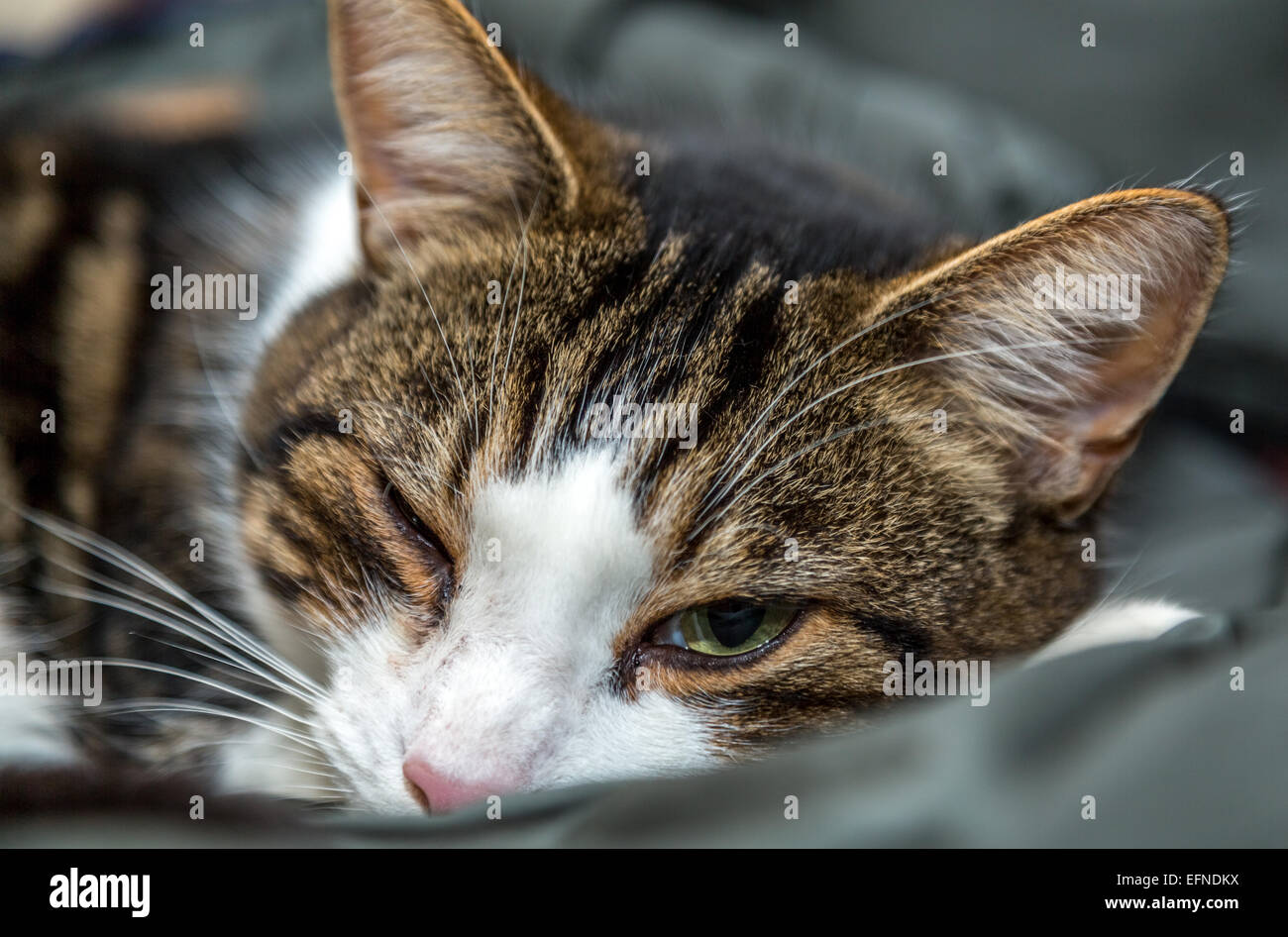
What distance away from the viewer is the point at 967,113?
1750 mm

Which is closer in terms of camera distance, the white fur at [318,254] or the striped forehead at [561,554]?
the striped forehead at [561,554]

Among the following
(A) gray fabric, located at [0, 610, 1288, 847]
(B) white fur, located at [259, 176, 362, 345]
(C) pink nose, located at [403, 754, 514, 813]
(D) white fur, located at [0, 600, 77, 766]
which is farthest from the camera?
(B) white fur, located at [259, 176, 362, 345]

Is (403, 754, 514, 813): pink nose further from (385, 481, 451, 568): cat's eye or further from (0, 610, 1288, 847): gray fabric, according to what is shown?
(385, 481, 451, 568): cat's eye

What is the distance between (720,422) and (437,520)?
267 mm

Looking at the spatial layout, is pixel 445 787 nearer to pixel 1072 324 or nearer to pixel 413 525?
pixel 413 525

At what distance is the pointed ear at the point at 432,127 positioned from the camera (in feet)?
3.16

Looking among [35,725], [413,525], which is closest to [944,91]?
[413,525]

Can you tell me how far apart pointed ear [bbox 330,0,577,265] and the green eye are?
42cm

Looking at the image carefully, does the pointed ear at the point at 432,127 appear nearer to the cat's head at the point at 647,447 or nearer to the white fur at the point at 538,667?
the cat's head at the point at 647,447

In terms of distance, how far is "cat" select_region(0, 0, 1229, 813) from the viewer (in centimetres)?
87

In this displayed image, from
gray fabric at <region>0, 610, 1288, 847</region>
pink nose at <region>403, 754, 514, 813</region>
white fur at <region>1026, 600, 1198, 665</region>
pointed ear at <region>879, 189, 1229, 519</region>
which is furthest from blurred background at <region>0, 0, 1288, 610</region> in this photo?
pink nose at <region>403, 754, 514, 813</region>

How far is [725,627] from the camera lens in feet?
3.00

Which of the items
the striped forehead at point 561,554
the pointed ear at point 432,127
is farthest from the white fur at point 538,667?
the pointed ear at point 432,127
